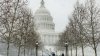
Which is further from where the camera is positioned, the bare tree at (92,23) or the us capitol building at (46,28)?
the us capitol building at (46,28)

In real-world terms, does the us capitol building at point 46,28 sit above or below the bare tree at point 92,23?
below

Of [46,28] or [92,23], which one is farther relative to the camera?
[46,28]

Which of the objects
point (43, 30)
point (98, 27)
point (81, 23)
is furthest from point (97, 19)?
point (43, 30)

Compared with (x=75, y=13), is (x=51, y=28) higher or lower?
lower

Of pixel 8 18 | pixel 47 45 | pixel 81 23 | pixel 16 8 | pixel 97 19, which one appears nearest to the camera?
pixel 8 18

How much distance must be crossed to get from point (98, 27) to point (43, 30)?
144 m

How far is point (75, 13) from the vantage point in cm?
4222

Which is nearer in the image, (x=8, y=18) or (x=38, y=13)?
(x=8, y=18)

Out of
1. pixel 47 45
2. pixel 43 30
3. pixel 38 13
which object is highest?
pixel 38 13

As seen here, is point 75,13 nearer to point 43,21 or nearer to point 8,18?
point 8,18

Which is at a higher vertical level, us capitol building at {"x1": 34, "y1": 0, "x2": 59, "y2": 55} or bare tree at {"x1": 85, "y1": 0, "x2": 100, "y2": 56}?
bare tree at {"x1": 85, "y1": 0, "x2": 100, "y2": 56}

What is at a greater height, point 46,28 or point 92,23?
point 92,23

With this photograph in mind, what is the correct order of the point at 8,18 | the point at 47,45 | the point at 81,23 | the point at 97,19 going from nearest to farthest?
the point at 8,18, the point at 97,19, the point at 81,23, the point at 47,45

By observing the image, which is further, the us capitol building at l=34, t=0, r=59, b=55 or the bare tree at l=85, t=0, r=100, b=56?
the us capitol building at l=34, t=0, r=59, b=55
